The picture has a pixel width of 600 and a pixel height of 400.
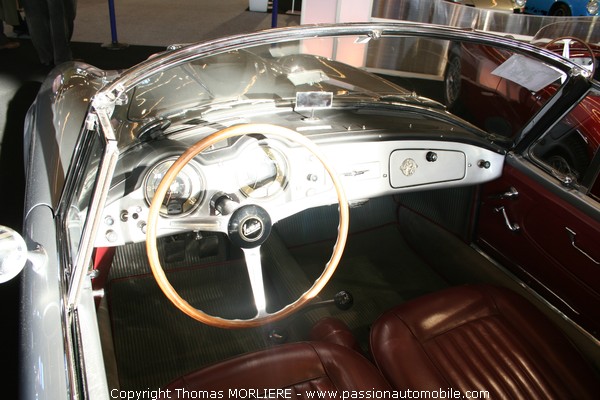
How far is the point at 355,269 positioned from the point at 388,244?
29cm

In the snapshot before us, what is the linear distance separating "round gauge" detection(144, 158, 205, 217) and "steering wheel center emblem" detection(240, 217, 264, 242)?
0.61ft

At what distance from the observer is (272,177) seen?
1.73 metres

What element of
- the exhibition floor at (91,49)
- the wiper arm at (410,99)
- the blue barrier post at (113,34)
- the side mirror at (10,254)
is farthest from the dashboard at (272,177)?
the blue barrier post at (113,34)

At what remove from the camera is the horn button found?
5.07 ft

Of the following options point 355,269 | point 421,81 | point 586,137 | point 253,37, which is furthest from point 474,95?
point 253,37

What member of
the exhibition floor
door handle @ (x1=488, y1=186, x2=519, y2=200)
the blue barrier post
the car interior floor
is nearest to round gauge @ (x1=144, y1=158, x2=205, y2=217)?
the car interior floor

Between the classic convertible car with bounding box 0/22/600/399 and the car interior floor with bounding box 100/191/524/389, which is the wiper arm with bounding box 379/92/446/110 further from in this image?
the car interior floor with bounding box 100/191/524/389

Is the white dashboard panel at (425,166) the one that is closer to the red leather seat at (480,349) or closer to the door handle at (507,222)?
the door handle at (507,222)

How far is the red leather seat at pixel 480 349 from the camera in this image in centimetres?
150

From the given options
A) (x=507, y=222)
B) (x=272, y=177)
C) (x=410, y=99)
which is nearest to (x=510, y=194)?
(x=507, y=222)

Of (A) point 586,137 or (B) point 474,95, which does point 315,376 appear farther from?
(B) point 474,95

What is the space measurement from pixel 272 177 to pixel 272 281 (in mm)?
799

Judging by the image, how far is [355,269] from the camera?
8.87 ft

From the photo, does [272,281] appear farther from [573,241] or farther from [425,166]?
[573,241]
